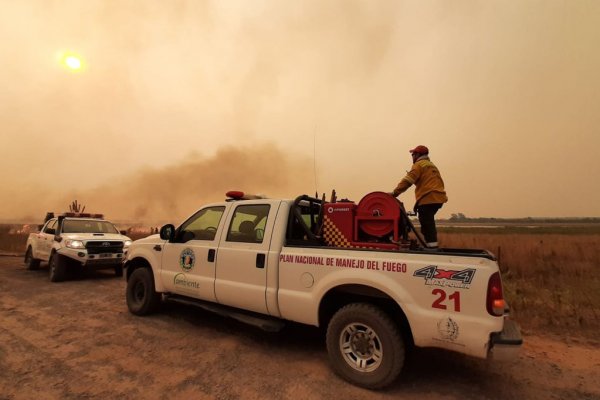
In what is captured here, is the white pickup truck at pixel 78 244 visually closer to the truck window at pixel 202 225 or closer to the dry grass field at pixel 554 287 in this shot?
the truck window at pixel 202 225

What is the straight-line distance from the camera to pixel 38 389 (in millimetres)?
2941

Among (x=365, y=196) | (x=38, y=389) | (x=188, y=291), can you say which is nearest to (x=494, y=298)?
(x=365, y=196)

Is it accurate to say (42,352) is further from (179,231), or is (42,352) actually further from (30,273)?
(30,273)

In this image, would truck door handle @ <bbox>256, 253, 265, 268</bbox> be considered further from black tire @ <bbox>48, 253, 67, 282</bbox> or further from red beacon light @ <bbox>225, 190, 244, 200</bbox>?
black tire @ <bbox>48, 253, 67, 282</bbox>

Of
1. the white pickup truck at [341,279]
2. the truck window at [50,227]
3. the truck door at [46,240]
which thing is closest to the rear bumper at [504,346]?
the white pickup truck at [341,279]

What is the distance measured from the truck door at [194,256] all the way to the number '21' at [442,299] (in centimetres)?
291

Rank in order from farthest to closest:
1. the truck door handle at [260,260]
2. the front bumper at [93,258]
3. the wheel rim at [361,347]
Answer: the front bumper at [93,258], the truck door handle at [260,260], the wheel rim at [361,347]

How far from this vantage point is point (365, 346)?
3133 millimetres

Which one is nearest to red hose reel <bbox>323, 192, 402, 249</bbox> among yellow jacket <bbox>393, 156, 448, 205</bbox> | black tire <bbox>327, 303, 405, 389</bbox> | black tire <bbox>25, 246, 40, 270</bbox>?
yellow jacket <bbox>393, 156, 448, 205</bbox>

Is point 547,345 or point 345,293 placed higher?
point 345,293

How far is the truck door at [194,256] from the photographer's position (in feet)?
14.5

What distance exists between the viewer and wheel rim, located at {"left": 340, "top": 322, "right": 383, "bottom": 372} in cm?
306

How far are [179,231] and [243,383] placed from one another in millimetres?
2661

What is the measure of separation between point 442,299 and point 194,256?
11.2ft
